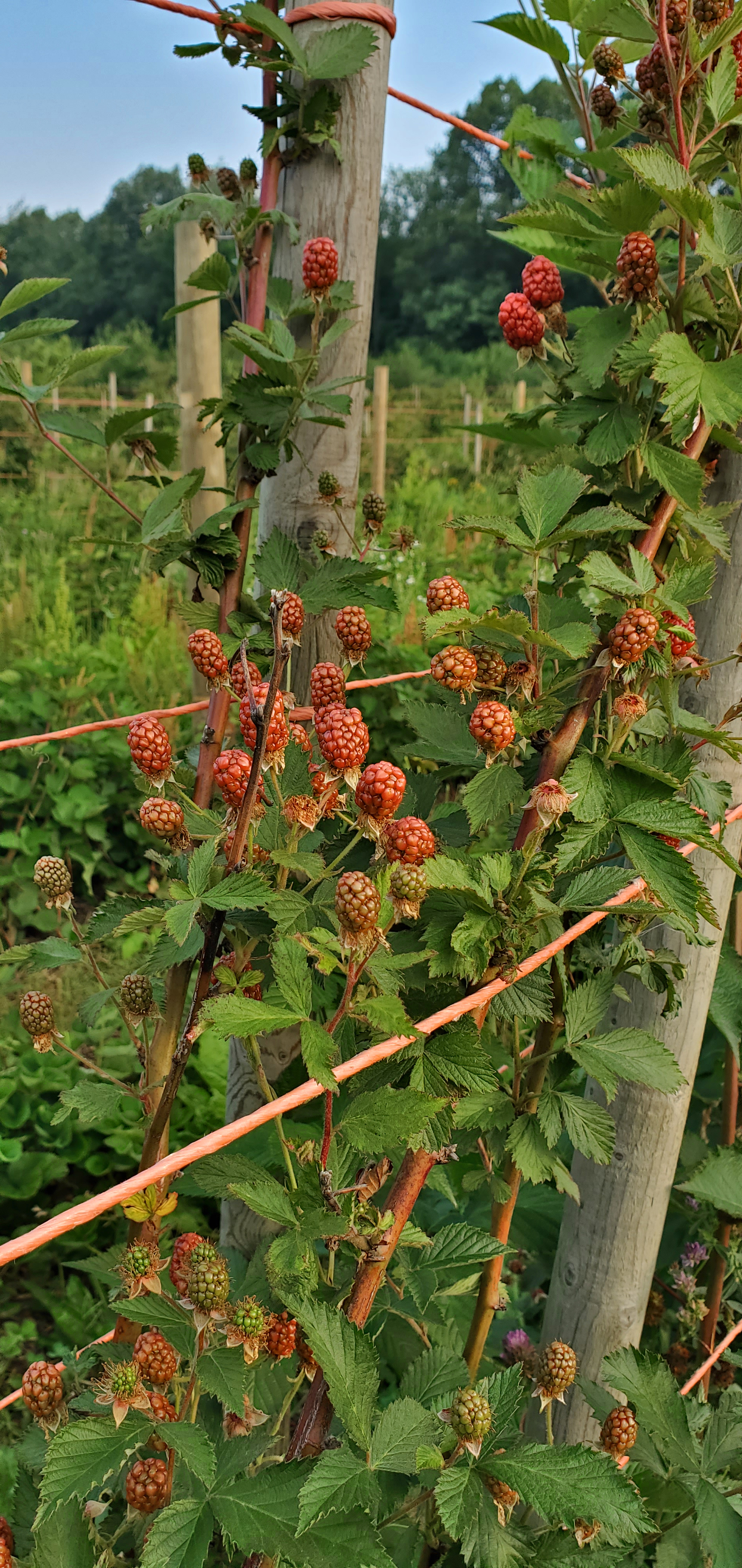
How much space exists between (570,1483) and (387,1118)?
1.09ft

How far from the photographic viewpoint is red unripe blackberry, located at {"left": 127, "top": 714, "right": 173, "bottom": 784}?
82 cm

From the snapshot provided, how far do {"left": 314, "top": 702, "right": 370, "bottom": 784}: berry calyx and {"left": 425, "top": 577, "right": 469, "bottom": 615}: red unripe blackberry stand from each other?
15cm

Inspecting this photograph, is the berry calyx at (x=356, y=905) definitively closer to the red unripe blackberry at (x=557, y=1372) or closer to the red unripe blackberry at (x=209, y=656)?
the red unripe blackberry at (x=209, y=656)

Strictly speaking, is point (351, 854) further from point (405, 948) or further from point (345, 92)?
point (345, 92)

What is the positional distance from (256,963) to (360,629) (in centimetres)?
36

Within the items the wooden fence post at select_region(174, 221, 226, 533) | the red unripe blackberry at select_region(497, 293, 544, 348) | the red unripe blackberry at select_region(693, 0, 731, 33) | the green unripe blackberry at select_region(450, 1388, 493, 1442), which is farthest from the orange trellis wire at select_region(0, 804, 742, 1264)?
the wooden fence post at select_region(174, 221, 226, 533)

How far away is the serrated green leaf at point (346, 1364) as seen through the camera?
2.32 feet

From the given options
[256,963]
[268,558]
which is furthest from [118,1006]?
[268,558]

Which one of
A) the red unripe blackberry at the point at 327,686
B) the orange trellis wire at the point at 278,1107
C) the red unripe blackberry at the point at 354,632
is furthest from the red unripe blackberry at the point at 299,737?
the orange trellis wire at the point at 278,1107

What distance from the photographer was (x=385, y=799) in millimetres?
702

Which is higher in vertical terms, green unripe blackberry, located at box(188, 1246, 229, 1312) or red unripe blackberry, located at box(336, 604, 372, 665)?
red unripe blackberry, located at box(336, 604, 372, 665)

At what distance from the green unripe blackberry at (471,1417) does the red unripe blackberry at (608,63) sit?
4.03ft

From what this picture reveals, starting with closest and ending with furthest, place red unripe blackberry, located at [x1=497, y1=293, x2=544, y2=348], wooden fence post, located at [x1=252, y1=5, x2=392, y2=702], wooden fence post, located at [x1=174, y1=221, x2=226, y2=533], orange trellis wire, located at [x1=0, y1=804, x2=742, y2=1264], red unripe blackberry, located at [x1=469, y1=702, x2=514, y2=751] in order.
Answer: orange trellis wire, located at [x1=0, y1=804, x2=742, y2=1264] < red unripe blackberry, located at [x1=469, y1=702, x2=514, y2=751] < red unripe blackberry, located at [x1=497, y1=293, x2=544, y2=348] < wooden fence post, located at [x1=252, y1=5, x2=392, y2=702] < wooden fence post, located at [x1=174, y1=221, x2=226, y2=533]

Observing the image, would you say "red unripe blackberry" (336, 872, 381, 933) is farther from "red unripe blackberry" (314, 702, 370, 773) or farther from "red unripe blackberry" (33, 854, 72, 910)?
"red unripe blackberry" (33, 854, 72, 910)
